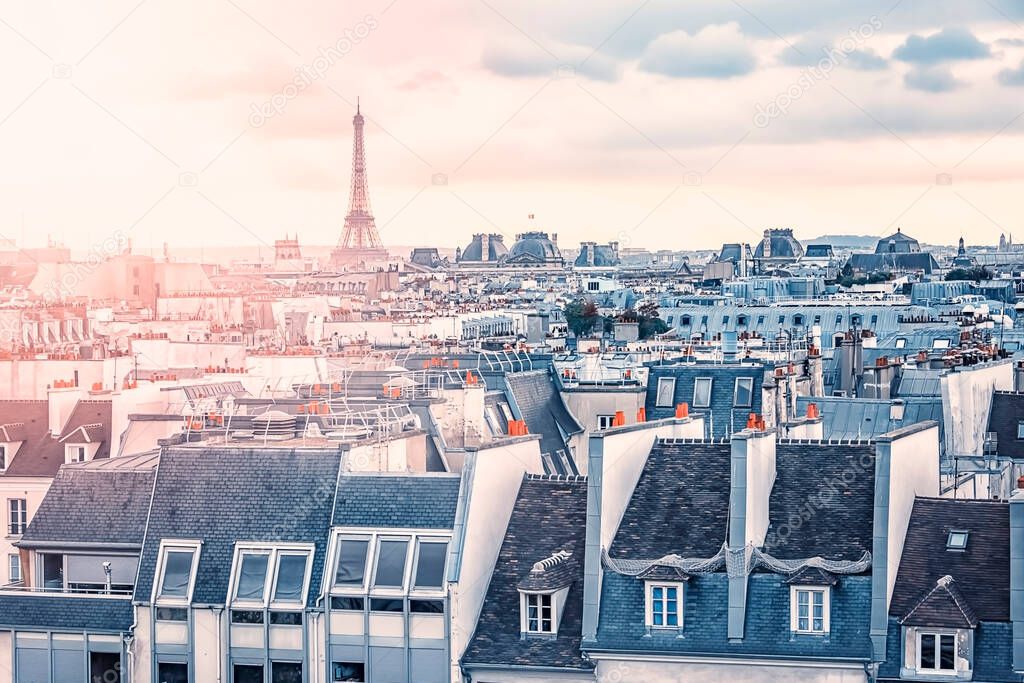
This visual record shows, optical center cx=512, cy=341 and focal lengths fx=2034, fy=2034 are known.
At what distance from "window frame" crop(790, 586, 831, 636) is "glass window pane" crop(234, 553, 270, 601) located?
5.10 m

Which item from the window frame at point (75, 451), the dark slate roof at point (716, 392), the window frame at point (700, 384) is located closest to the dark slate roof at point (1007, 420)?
the dark slate roof at point (716, 392)

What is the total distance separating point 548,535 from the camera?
20.0m

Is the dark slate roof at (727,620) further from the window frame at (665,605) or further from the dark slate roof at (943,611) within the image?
the dark slate roof at (943,611)

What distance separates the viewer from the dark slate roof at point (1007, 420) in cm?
3206

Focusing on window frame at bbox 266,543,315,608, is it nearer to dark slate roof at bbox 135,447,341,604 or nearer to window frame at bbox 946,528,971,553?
dark slate roof at bbox 135,447,341,604

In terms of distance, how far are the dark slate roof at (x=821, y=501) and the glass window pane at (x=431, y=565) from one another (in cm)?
307

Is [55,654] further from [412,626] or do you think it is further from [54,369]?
[54,369]

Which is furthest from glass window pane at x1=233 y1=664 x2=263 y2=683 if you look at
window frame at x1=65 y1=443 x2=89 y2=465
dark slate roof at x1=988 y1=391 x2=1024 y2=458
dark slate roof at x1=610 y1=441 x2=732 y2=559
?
dark slate roof at x1=988 y1=391 x2=1024 y2=458

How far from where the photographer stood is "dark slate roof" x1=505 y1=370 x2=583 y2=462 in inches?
1253

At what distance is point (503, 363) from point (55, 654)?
1881 centimetres

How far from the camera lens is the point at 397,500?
64.3 feet

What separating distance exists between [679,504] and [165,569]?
509cm

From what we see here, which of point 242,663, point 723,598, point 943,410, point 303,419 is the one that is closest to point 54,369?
point 303,419

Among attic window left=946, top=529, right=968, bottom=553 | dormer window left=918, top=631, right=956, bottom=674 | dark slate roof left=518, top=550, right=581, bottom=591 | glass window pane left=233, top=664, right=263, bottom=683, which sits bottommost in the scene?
glass window pane left=233, top=664, right=263, bottom=683
